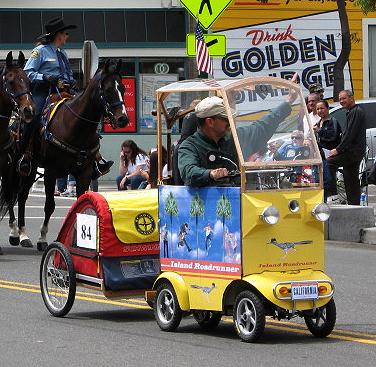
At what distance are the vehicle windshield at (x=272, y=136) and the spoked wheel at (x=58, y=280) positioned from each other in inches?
81.1

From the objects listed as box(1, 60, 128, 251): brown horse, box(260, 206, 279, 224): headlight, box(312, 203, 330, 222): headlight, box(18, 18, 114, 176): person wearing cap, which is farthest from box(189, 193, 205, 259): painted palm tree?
box(18, 18, 114, 176): person wearing cap

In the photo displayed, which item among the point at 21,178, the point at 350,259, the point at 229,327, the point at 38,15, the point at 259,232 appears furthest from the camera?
the point at 38,15

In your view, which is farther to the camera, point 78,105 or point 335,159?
point 335,159

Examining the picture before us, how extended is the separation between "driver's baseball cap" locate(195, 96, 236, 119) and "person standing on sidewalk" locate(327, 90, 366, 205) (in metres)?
9.66

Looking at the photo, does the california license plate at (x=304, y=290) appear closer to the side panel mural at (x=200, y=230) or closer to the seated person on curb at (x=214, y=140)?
the side panel mural at (x=200, y=230)

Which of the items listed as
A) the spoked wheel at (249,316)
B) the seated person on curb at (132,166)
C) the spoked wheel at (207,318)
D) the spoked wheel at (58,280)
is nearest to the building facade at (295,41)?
the seated person on curb at (132,166)

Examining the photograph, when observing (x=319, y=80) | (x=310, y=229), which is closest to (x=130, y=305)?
(x=310, y=229)

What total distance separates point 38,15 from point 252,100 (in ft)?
82.4

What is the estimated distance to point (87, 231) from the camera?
37.0 ft

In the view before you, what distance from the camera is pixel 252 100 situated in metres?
10.1

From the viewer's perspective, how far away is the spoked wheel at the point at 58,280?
11.2 metres

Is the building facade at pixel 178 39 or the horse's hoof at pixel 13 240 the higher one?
the building facade at pixel 178 39

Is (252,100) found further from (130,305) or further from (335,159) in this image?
(335,159)

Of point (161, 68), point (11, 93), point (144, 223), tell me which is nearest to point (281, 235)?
point (144, 223)
